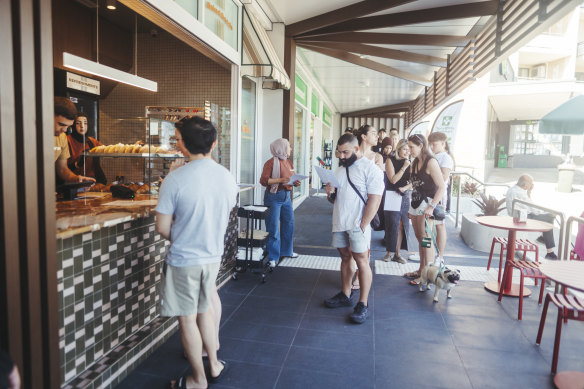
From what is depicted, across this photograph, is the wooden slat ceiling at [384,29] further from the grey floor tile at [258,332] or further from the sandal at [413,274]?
the grey floor tile at [258,332]

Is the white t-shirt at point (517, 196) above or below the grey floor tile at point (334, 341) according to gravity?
above

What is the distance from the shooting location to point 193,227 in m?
2.02

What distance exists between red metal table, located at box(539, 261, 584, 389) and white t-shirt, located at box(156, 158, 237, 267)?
1.84 meters

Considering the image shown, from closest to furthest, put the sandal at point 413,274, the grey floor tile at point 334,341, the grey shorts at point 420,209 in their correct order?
1. the grey floor tile at point 334,341
2. the grey shorts at point 420,209
3. the sandal at point 413,274

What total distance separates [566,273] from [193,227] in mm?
2103

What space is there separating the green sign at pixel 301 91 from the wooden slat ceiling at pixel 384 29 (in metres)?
0.43

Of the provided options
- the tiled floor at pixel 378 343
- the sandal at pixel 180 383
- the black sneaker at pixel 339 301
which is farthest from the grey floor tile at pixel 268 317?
the sandal at pixel 180 383

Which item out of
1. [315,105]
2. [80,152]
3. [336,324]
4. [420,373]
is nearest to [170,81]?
[80,152]

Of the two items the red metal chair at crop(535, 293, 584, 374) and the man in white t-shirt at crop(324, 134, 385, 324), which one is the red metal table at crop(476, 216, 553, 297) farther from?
the man in white t-shirt at crop(324, 134, 385, 324)

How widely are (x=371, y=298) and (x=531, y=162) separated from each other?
25.4 meters

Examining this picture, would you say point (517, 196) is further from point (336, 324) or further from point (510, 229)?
point (336, 324)

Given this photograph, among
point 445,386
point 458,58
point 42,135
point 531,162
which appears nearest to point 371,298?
point 445,386

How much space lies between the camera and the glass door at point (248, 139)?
5.41 metres

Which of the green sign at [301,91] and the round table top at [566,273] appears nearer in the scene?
the round table top at [566,273]
